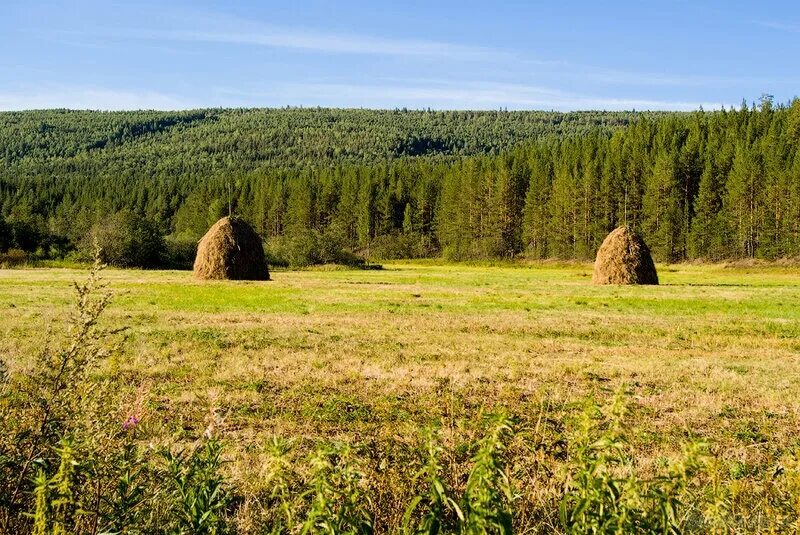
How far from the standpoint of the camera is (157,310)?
21.6 meters

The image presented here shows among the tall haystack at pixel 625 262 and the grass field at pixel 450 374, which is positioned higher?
the tall haystack at pixel 625 262

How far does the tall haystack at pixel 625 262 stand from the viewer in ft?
124

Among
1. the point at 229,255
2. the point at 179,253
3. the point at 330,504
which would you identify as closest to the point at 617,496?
the point at 330,504

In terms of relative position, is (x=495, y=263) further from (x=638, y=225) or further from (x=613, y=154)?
(x=613, y=154)

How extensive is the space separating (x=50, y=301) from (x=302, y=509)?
21762 mm

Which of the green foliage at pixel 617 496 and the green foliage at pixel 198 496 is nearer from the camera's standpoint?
the green foliage at pixel 617 496

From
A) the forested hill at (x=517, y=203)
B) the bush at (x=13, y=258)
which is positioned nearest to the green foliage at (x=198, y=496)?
the forested hill at (x=517, y=203)

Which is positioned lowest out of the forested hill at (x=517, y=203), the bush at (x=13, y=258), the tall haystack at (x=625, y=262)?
the bush at (x=13, y=258)

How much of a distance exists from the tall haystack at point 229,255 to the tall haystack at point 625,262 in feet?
71.3

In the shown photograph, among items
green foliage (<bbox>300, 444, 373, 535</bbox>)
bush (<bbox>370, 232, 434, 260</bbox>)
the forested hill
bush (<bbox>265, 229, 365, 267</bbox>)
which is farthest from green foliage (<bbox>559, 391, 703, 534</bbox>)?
bush (<bbox>370, 232, 434, 260</bbox>)

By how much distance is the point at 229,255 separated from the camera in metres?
38.6

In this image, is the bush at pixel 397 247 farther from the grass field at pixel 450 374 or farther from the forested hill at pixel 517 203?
the grass field at pixel 450 374

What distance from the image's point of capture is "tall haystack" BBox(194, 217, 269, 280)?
126 feet

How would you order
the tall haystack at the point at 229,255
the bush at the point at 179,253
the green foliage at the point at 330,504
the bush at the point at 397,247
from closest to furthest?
the green foliage at the point at 330,504, the tall haystack at the point at 229,255, the bush at the point at 179,253, the bush at the point at 397,247
